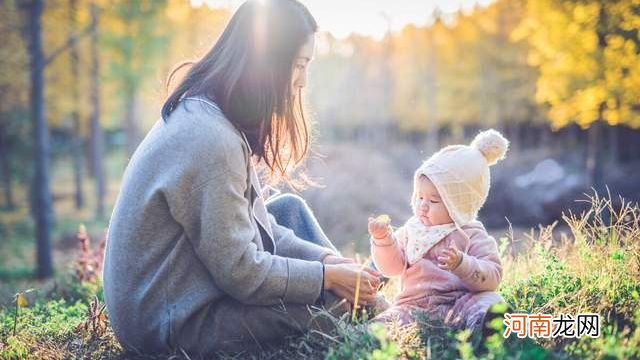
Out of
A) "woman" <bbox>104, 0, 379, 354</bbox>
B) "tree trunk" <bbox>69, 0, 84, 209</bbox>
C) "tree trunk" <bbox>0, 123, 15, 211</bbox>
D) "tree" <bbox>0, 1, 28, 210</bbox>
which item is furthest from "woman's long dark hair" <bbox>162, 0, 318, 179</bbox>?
"tree trunk" <bbox>0, 123, 15, 211</bbox>

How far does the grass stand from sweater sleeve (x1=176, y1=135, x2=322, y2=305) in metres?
0.28

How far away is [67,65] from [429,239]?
1350 cm

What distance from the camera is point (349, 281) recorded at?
2768 millimetres

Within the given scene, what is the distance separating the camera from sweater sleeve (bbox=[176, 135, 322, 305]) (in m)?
2.48

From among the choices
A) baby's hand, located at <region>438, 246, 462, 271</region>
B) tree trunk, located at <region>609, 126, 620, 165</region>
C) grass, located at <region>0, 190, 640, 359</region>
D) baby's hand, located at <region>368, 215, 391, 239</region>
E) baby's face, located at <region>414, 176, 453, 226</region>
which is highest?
baby's face, located at <region>414, 176, 453, 226</region>

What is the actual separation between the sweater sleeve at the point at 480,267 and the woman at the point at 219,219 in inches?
16.4

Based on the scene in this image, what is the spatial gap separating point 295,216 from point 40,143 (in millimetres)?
7536

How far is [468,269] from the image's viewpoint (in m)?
2.73

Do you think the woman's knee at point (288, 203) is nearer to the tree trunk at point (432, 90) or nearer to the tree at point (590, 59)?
the tree at point (590, 59)

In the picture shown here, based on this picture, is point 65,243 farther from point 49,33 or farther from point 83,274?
point 83,274

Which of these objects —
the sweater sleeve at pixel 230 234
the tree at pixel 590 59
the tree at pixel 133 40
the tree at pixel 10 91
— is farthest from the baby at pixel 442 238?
the tree at pixel 133 40

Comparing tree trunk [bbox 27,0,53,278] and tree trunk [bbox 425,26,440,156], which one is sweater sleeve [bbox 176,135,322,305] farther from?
tree trunk [bbox 425,26,440,156]

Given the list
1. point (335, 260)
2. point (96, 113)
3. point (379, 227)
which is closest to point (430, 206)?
point (379, 227)

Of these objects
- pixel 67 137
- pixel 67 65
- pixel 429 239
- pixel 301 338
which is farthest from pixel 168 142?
pixel 67 137
